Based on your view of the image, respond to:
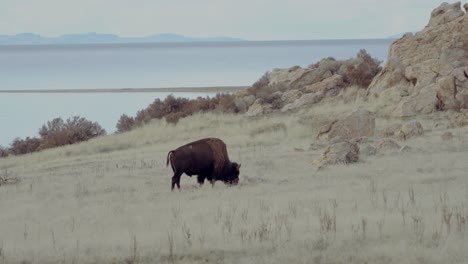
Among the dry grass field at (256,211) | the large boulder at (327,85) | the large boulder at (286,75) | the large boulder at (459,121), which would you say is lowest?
the dry grass field at (256,211)

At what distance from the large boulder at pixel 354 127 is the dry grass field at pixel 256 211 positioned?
1.12 metres

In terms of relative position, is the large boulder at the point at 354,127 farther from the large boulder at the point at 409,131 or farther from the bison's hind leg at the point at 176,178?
the bison's hind leg at the point at 176,178

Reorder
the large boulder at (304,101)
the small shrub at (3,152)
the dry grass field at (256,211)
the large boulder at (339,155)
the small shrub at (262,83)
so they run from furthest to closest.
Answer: the small shrub at (262,83), the large boulder at (304,101), the small shrub at (3,152), the large boulder at (339,155), the dry grass field at (256,211)

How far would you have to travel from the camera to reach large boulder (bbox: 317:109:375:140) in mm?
21031

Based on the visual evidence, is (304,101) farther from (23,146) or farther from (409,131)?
(409,131)

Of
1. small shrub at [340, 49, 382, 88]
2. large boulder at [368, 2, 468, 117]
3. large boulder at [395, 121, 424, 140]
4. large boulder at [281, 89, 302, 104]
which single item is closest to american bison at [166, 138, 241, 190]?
large boulder at [395, 121, 424, 140]

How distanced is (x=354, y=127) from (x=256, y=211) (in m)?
10.7

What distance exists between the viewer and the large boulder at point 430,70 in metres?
25.2

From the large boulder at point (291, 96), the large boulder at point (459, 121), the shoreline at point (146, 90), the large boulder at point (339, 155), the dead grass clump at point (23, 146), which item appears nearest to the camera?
the large boulder at point (339, 155)

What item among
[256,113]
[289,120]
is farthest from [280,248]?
[256,113]

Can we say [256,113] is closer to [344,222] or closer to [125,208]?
[125,208]

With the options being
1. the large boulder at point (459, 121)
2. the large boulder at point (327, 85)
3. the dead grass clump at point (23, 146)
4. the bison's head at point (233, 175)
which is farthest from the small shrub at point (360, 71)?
the bison's head at point (233, 175)

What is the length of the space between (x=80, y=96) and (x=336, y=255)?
5225 cm

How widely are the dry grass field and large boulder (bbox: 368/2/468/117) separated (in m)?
3.98
